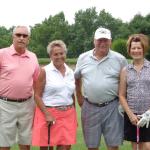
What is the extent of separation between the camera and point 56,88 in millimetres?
7836

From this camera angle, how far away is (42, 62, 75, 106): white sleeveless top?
309 inches

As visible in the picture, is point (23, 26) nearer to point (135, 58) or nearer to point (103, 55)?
point (103, 55)

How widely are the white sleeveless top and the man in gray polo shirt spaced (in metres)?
0.34

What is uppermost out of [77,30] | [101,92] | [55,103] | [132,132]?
[77,30]

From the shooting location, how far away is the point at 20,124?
326 inches

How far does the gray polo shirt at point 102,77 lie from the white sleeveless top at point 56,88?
318mm

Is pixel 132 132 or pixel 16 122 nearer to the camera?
pixel 132 132

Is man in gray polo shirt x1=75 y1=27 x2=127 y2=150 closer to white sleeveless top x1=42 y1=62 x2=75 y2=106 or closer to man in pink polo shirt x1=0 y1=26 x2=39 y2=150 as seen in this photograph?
white sleeveless top x1=42 y1=62 x2=75 y2=106

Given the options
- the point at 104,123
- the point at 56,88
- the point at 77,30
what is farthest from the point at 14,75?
the point at 77,30

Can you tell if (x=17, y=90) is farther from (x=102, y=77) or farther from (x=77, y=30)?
(x=77, y=30)

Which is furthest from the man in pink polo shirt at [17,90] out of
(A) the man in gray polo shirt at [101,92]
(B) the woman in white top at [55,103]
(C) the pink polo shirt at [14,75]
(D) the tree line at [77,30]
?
(D) the tree line at [77,30]

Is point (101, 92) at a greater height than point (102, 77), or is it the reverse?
point (102, 77)

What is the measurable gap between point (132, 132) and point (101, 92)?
0.76m

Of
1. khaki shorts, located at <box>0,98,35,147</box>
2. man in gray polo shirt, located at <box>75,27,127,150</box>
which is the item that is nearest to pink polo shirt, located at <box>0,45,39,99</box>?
khaki shorts, located at <box>0,98,35,147</box>
